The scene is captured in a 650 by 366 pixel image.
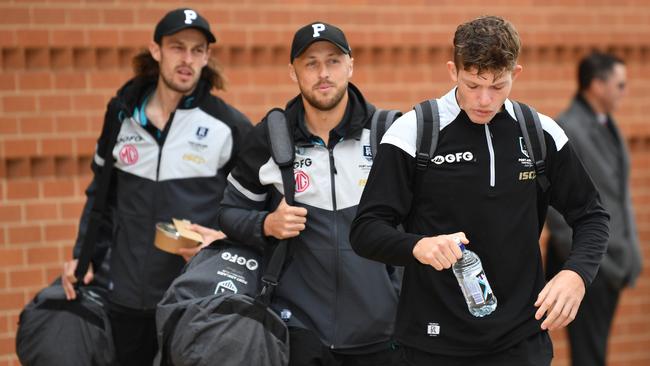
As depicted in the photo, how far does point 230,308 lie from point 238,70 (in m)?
2.94

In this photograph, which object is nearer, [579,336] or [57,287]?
[57,287]

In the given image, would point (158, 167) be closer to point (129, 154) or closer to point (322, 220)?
point (129, 154)

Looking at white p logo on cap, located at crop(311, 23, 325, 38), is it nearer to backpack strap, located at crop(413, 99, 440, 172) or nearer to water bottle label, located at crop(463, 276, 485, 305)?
backpack strap, located at crop(413, 99, 440, 172)

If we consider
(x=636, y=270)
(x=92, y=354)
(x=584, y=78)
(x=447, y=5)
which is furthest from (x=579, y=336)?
(x=92, y=354)

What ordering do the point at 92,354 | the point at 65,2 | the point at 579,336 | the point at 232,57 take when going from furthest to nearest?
the point at 579,336
the point at 232,57
the point at 65,2
the point at 92,354

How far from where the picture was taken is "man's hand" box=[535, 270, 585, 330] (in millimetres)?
3910

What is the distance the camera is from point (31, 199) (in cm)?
693

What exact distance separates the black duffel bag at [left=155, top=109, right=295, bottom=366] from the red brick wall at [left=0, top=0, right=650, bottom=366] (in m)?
2.19

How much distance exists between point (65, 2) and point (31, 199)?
3.84 feet

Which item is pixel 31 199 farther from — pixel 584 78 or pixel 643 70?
pixel 643 70

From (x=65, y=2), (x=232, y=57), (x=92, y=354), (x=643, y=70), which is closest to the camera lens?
(x=92, y=354)

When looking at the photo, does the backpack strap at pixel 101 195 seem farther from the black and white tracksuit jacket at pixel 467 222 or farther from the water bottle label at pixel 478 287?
the water bottle label at pixel 478 287

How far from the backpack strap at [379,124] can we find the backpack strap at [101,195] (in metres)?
1.43

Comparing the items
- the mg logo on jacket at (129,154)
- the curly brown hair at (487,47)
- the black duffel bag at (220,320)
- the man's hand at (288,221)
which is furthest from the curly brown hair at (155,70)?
the curly brown hair at (487,47)
